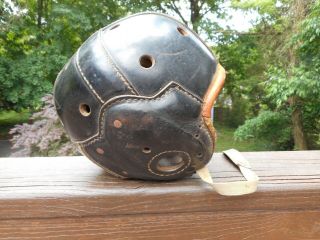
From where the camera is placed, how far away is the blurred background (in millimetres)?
3875

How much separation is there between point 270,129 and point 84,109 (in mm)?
4836

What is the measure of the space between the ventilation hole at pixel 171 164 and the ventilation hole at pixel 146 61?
0.26 m

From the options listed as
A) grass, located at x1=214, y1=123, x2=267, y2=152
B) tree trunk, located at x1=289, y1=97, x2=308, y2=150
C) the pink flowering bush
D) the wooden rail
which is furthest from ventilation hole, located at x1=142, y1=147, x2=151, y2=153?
grass, located at x1=214, y1=123, x2=267, y2=152

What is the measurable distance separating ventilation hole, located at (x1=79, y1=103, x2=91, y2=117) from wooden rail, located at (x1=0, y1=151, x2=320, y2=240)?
198 mm

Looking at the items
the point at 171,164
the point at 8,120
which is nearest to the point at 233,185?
the point at 171,164

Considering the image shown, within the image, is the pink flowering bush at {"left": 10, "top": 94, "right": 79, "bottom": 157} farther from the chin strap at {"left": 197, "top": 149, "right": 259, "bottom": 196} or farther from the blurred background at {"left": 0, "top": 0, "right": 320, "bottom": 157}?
the chin strap at {"left": 197, "top": 149, "right": 259, "bottom": 196}

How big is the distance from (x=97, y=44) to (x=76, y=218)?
461 millimetres

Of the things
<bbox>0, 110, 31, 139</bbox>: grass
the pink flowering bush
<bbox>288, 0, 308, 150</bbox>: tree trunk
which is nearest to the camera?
the pink flowering bush

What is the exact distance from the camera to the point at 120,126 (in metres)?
0.98

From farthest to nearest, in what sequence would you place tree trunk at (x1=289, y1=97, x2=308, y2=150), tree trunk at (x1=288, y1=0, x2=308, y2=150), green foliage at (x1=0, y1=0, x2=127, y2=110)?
1. green foliage at (x1=0, y1=0, x2=127, y2=110)
2. tree trunk at (x1=289, y1=97, x2=308, y2=150)
3. tree trunk at (x1=288, y1=0, x2=308, y2=150)

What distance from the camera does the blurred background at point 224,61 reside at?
153 inches

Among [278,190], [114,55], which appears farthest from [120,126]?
[278,190]

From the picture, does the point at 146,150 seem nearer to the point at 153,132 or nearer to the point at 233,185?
the point at 153,132

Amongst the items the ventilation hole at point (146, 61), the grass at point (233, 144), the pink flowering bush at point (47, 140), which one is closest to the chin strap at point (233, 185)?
the ventilation hole at point (146, 61)
